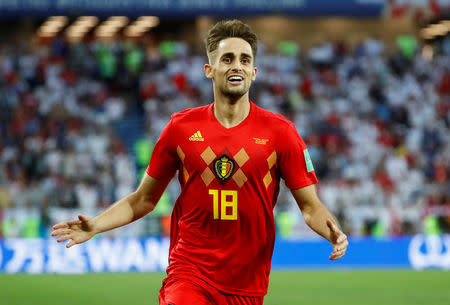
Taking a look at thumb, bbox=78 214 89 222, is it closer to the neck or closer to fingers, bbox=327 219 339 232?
the neck

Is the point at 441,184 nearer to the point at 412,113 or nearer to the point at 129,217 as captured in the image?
the point at 412,113

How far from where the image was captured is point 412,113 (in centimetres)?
2384

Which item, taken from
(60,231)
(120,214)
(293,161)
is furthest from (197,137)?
(60,231)

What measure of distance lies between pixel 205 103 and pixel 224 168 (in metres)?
18.1

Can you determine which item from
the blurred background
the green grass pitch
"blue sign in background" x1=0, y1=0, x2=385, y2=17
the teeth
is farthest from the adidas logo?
"blue sign in background" x1=0, y1=0, x2=385, y2=17

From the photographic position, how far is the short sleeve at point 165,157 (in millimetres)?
5141

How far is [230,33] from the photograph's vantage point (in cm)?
500

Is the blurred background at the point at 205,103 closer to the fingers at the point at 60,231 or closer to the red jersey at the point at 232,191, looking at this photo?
the fingers at the point at 60,231

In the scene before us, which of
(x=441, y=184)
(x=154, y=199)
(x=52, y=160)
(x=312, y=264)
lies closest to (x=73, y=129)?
(x=52, y=160)

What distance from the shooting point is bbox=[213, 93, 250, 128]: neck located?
199 inches

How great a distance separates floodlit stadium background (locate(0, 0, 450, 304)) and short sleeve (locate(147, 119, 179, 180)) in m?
8.47

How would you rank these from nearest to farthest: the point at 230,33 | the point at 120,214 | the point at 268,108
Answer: the point at 230,33
the point at 120,214
the point at 268,108

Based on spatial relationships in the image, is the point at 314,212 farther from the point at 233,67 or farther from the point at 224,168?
the point at 233,67

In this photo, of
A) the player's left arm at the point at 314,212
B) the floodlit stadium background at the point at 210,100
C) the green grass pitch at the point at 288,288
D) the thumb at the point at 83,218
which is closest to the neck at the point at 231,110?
the player's left arm at the point at 314,212
